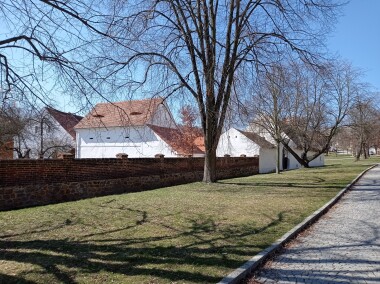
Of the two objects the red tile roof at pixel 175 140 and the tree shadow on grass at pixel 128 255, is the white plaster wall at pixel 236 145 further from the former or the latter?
the tree shadow on grass at pixel 128 255

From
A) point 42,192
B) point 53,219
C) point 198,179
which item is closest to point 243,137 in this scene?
point 198,179

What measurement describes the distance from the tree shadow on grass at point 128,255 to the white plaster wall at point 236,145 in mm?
32202

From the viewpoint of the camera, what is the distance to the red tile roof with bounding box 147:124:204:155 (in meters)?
35.7

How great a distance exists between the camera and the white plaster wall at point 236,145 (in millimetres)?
39037

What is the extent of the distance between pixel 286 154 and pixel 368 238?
39.7 metres

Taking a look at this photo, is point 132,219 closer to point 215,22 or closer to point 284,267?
point 284,267

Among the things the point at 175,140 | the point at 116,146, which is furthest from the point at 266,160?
the point at 116,146

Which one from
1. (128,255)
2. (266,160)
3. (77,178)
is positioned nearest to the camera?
(128,255)

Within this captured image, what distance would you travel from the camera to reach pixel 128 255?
5.48 m

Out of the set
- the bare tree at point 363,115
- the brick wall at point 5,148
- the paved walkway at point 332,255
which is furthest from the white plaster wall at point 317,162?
the paved walkway at point 332,255

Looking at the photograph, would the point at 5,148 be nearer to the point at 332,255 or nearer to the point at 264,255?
the point at 264,255

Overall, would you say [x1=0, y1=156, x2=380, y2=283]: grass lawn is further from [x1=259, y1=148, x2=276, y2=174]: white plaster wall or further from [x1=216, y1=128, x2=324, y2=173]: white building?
[x1=216, y1=128, x2=324, y2=173]: white building

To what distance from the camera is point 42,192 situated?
38.5ft

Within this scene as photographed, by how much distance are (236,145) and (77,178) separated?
95.7 feet
